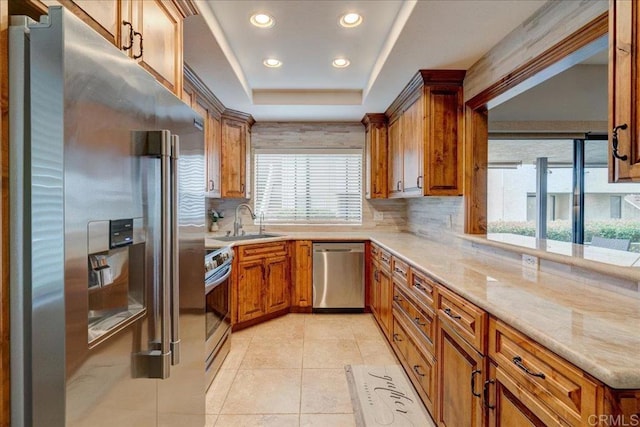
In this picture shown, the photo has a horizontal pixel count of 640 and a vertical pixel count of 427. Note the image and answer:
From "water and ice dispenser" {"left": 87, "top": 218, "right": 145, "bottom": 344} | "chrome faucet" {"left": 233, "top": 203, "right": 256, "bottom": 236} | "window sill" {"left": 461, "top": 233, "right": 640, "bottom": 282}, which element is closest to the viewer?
"water and ice dispenser" {"left": 87, "top": 218, "right": 145, "bottom": 344}

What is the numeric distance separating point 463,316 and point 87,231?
1451mm

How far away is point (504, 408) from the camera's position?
120 cm

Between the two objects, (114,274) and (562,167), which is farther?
(562,167)

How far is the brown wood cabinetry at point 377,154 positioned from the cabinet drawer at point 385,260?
1125mm

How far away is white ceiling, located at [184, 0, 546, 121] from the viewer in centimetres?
203

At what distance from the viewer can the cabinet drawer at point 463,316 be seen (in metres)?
1.34

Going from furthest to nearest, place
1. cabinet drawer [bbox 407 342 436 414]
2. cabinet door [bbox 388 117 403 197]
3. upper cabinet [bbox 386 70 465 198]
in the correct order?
cabinet door [bbox 388 117 403 197] → upper cabinet [bbox 386 70 465 198] → cabinet drawer [bbox 407 342 436 414]

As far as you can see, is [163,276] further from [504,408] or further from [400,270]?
[400,270]

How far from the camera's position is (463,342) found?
150 cm

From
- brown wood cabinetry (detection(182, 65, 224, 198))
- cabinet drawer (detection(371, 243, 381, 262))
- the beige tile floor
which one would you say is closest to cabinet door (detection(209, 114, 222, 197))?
brown wood cabinetry (detection(182, 65, 224, 198))

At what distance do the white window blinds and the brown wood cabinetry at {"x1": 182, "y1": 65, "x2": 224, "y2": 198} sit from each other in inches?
33.7

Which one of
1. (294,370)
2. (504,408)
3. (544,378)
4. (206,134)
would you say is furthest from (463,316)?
(206,134)

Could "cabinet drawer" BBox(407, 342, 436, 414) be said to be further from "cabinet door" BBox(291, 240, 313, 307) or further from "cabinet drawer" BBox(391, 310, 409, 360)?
"cabinet door" BBox(291, 240, 313, 307)

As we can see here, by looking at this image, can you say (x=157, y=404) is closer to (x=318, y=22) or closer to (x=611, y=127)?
(x=611, y=127)
